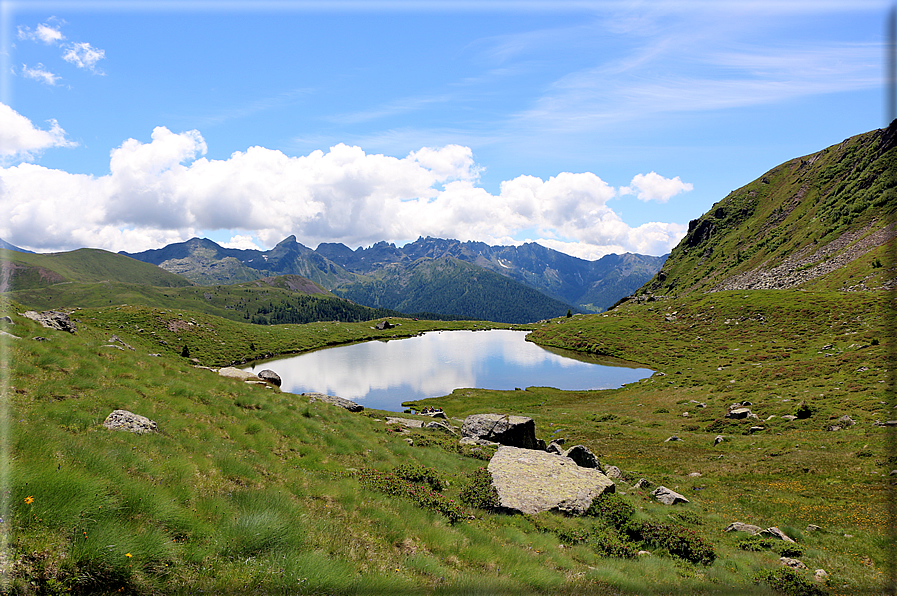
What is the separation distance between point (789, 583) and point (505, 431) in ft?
66.5

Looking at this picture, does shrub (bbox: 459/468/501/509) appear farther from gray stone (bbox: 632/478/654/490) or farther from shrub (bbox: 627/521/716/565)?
gray stone (bbox: 632/478/654/490)

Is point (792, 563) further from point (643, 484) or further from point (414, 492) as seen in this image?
point (414, 492)

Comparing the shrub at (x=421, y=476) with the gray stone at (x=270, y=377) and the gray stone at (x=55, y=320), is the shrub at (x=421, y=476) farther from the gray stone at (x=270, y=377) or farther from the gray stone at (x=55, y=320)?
the gray stone at (x=55, y=320)

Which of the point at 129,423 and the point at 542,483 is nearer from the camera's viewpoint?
the point at 129,423

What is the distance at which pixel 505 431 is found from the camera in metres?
31.1

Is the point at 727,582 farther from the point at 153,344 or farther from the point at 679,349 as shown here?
the point at 153,344

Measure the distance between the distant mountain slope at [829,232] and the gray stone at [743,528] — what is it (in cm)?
10944

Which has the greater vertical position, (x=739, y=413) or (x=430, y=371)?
(x=739, y=413)

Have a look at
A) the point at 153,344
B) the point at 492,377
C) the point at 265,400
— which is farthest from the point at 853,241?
the point at 153,344

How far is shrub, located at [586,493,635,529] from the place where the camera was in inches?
632

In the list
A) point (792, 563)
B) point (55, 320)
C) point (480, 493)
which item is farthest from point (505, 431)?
point (55, 320)

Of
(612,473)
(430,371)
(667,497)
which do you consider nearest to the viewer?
(667,497)

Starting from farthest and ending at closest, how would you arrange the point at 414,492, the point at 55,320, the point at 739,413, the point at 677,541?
the point at 739,413
the point at 55,320
the point at 414,492
the point at 677,541

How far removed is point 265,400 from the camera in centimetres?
2364
